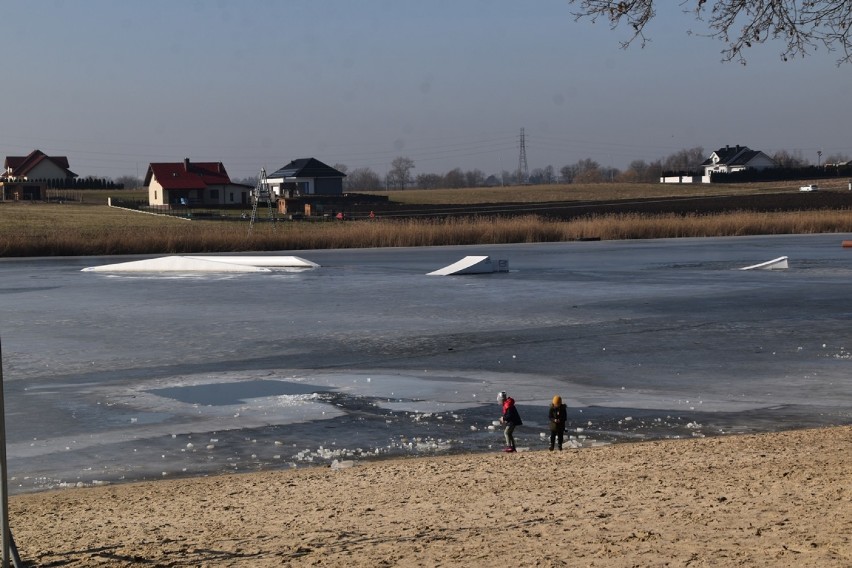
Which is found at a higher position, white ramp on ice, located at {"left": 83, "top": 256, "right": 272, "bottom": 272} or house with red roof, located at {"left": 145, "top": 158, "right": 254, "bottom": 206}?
house with red roof, located at {"left": 145, "top": 158, "right": 254, "bottom": 206}

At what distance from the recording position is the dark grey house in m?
131

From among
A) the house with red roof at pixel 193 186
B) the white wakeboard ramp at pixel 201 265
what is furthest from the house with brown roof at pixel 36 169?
the white wakeboard ramp at pixel 201 265

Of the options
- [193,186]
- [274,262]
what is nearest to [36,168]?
[193,186]

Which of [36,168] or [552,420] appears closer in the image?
[552,420]

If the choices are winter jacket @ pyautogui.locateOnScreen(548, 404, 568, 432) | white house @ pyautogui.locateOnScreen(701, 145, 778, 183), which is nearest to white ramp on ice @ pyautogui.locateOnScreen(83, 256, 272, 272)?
winter jacket @ pyautogui.locateOnScreen(548, 404, 568, 432)

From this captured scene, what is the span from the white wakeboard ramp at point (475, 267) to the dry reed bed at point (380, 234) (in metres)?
20.8

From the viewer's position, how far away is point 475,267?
3875cm

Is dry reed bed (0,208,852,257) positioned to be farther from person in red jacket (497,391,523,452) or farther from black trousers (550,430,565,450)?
black trousers (550,430,565,450)

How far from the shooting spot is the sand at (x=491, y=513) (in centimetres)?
702

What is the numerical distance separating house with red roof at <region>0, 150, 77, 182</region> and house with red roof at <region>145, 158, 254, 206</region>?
79.3 feet

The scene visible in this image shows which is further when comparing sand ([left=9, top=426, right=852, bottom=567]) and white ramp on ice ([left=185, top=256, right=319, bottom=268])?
white ramp on ice ([left=185, top=256, right=319, bottom=268])

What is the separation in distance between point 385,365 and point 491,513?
9.88 meters

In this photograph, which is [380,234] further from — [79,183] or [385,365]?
[79,183]

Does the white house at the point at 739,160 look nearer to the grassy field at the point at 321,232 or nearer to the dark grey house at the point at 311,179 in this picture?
the dark grey house at the point at 311,179
